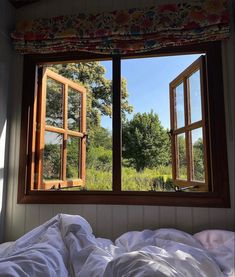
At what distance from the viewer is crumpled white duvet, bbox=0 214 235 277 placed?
0.71 metres

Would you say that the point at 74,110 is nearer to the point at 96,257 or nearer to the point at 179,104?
the point at 179,104

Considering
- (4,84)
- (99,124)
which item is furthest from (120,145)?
(4,84)

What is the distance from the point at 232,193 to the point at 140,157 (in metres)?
0.67

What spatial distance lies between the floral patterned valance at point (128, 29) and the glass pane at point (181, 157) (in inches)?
27.1

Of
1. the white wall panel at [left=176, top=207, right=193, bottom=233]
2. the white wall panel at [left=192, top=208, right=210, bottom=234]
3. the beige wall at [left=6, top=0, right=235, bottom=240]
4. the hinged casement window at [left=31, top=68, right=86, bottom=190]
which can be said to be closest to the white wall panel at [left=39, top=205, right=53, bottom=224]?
the beige wall at [left=6, top=0, right=235, bottom=240]

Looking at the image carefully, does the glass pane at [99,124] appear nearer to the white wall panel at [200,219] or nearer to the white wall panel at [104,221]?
the white wall panel at [104,221]

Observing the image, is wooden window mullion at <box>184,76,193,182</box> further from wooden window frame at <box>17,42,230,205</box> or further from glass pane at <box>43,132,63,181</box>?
glass pane at <box>43,132,63,181</box>

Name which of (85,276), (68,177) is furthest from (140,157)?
(85,276)

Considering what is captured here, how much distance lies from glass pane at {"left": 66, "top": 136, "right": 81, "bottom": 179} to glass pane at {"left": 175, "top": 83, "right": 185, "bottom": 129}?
79cm

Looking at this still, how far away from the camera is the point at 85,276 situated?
0.82 meters

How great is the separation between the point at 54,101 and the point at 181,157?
1.12 m

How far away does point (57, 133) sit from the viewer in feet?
7.09

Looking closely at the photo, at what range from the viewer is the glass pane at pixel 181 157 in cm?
194

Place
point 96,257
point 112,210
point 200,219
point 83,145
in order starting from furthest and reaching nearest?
point 83,145
point 112,210
point 200,219
point 96,257
